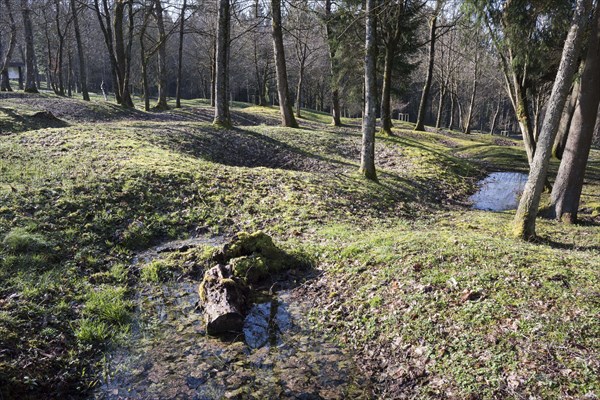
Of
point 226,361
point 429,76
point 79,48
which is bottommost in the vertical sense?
point 226,361

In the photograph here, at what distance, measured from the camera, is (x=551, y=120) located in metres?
7.20

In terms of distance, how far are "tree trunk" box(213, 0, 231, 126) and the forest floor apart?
156 inches

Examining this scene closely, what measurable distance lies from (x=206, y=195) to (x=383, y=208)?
479cm

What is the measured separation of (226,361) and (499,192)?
13657 millimetres

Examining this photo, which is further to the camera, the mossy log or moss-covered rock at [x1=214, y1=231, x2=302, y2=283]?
moss-covered rock at [x1=214, y1=231, x2=302, y2=283]

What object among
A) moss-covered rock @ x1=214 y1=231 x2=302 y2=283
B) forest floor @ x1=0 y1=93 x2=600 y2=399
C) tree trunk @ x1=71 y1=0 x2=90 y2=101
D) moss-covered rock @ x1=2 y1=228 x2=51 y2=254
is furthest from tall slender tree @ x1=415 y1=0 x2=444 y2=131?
moss-covered rock @ x1=2 y1=228 x2=51 y2=254

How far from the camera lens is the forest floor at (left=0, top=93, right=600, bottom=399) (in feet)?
14.7

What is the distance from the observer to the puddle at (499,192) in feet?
43.7

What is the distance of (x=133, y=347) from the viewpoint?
5.18 metres

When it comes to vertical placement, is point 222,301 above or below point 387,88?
below

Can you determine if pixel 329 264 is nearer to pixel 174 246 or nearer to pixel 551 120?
pixel 174 246

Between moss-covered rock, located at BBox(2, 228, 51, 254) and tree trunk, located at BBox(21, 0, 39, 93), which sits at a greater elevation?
tree trunk, located at BBox(21, 0, 39, 93)

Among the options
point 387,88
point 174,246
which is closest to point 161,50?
point 387,88

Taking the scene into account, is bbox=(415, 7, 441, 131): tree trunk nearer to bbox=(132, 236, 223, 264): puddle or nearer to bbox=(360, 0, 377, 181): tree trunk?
bbox=(360, 0, 377, 181): tree trunk
